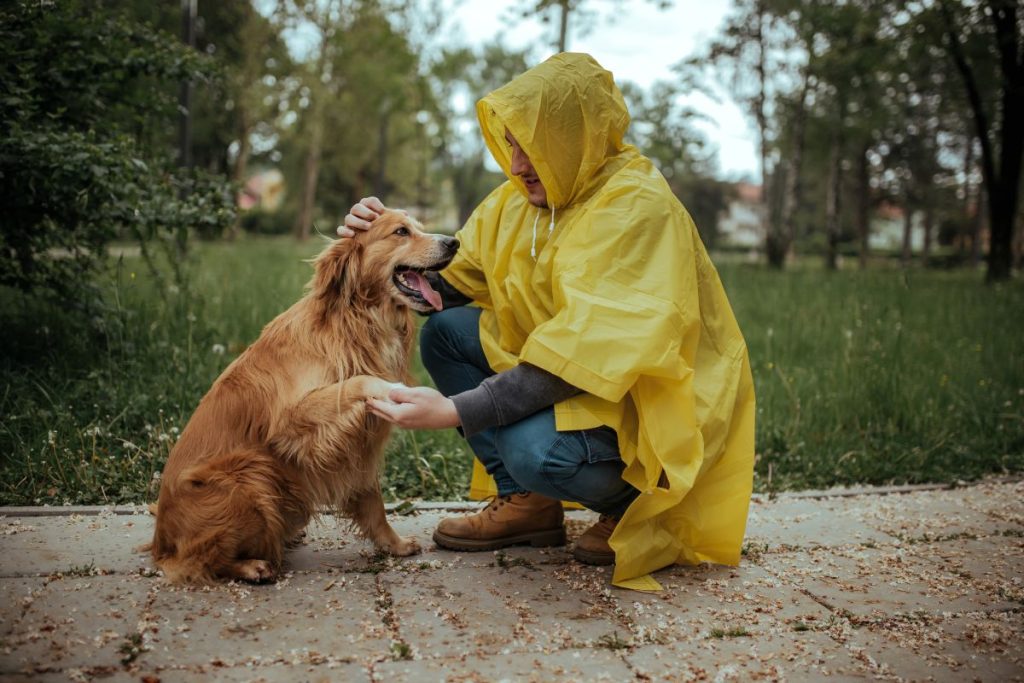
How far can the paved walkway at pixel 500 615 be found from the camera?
89.1 inches

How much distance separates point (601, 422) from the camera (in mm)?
2691

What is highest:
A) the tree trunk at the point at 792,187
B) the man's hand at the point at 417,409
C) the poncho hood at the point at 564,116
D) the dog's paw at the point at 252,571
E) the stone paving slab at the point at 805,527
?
the tree trunk at the point at 792,187

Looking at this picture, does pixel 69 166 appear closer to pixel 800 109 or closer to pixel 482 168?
pixel 800 109

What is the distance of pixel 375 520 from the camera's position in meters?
3.15

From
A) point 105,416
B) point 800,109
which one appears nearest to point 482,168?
point 800,109

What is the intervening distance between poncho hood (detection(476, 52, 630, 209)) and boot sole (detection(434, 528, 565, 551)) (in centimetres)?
138

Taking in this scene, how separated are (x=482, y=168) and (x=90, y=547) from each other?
31.7 m

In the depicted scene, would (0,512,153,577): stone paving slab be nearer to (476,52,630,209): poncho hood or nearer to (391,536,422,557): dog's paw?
(391,536,422,557): dog's paw

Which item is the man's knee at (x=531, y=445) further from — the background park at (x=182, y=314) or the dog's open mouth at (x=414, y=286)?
the background park at (x=182, y=314)

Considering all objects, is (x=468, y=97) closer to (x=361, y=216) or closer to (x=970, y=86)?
(x=970, y=86)

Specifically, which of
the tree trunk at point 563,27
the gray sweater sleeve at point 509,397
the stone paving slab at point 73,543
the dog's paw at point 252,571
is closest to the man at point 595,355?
the gray sweater sleeve at point 509,397

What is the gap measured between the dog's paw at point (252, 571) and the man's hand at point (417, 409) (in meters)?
0.70

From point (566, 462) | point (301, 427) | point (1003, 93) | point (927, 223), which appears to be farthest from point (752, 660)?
point (927, 223)

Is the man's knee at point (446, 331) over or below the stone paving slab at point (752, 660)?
over
